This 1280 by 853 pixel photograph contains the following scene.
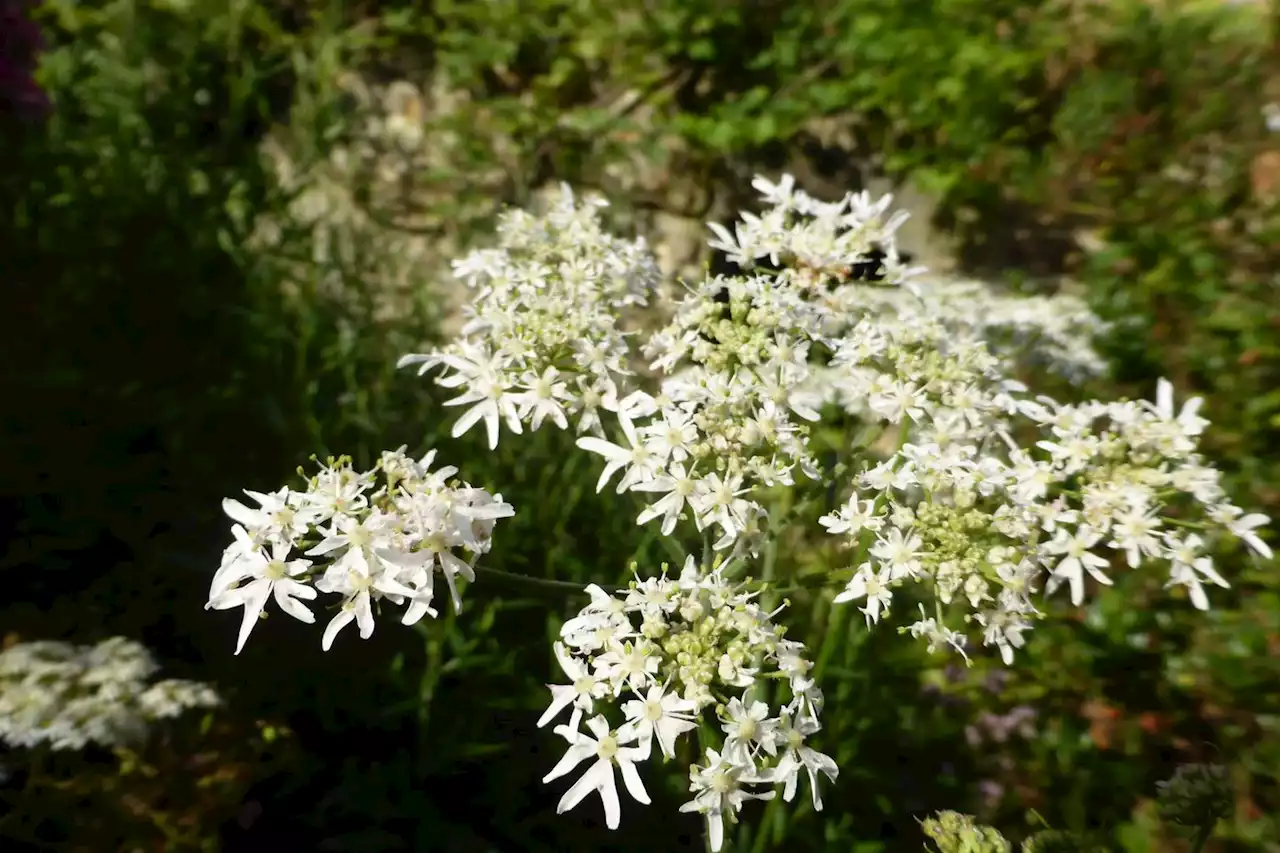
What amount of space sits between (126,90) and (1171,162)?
13.7ft

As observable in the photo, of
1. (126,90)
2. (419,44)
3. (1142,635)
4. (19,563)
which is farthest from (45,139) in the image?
(1142,635)

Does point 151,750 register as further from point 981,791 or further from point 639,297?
point 981,791

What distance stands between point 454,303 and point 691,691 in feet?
8.35

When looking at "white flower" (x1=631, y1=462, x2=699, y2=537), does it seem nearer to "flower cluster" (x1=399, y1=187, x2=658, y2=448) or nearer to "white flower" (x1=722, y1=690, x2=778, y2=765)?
"flower cluster" (x1=399, y1=187, x2=658, y2=448)

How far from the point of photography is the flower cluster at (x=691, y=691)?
3.18 feet

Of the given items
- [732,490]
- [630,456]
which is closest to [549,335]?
[630,456]

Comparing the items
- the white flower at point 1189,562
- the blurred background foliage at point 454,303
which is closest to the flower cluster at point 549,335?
the blurred background foliage at point 454,303

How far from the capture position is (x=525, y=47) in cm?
397

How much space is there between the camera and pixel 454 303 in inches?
129

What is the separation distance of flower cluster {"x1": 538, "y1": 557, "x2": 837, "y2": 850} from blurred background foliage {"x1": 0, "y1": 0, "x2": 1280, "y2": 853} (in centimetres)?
40

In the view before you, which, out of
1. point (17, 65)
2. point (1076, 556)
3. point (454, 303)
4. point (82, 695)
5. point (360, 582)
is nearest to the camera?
point (360, 582)

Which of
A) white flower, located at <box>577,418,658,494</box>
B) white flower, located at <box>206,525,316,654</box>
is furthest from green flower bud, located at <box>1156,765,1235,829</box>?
white flower, located at <box>206,525,316,654</box>

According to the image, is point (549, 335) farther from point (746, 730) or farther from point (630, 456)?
point (746, 730)

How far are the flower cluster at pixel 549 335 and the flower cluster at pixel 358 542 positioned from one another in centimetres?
18
